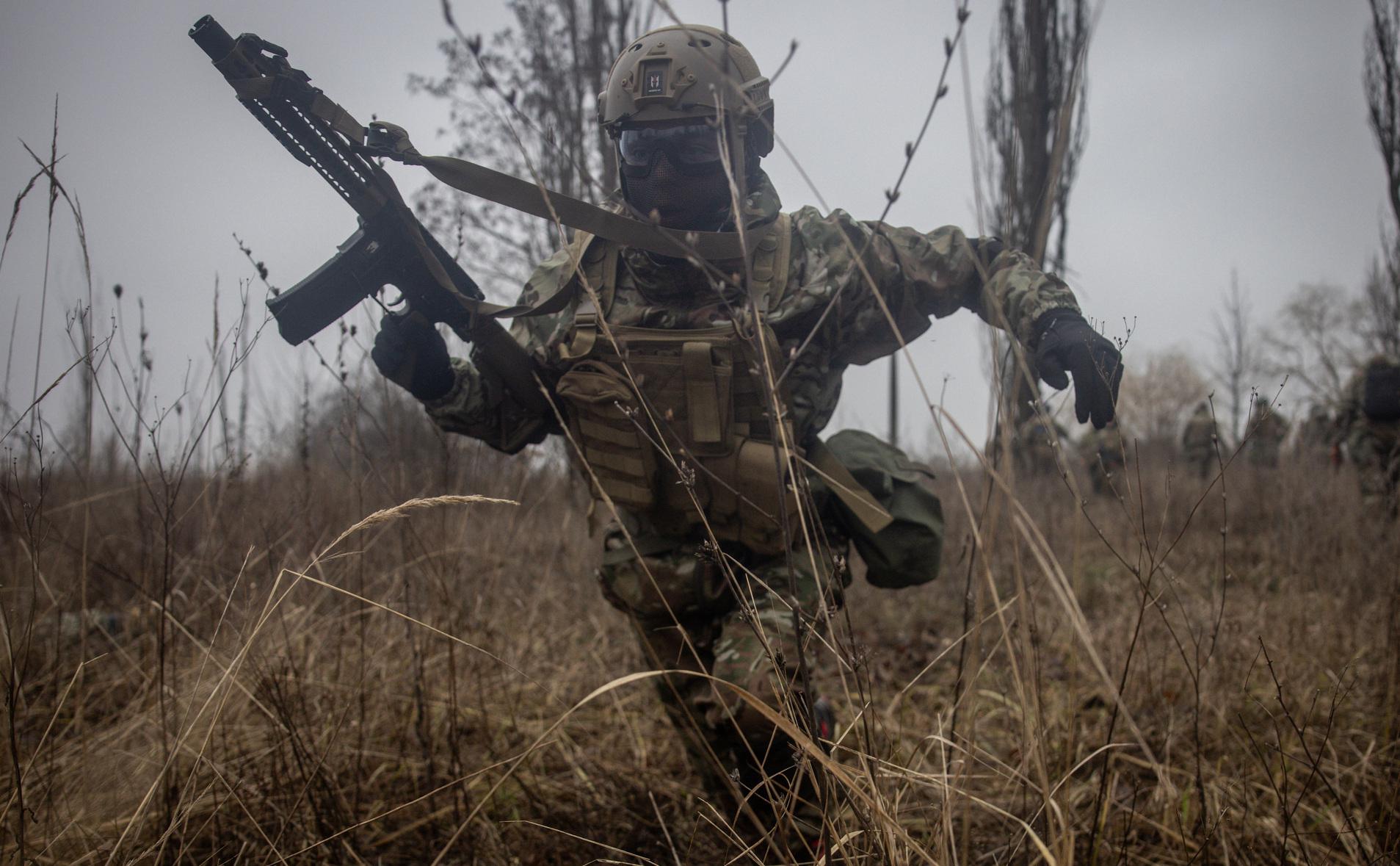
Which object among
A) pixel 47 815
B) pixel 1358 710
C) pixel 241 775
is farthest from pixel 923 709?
pixel 47 815

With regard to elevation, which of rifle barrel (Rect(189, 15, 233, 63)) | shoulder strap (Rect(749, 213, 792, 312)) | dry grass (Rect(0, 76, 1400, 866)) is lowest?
dry grass (Rect(0, 76, 1400, 866))

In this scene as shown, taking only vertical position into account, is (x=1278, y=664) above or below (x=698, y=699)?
below

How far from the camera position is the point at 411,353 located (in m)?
1.99

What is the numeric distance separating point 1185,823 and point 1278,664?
1.19m

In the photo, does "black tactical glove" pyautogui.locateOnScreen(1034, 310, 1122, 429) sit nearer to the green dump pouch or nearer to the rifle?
the green dump pouch

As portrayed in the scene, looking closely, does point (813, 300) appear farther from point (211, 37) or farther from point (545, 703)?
point (545, 703)

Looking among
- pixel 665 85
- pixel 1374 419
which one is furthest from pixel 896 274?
pixel 1374 419

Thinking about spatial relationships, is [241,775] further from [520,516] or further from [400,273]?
[520,516]

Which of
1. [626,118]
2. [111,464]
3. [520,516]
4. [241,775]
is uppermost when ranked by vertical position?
[626,118]

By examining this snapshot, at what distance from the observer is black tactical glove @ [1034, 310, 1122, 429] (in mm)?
1649

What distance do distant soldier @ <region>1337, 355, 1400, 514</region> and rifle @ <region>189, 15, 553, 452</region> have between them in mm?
5700

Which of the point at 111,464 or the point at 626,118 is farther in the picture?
the point at 111,464

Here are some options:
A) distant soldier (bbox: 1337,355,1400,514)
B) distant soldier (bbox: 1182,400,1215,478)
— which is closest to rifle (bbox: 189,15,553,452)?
distant soldier (bbox: 1337,355,1400,514)

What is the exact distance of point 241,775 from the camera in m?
1.67
